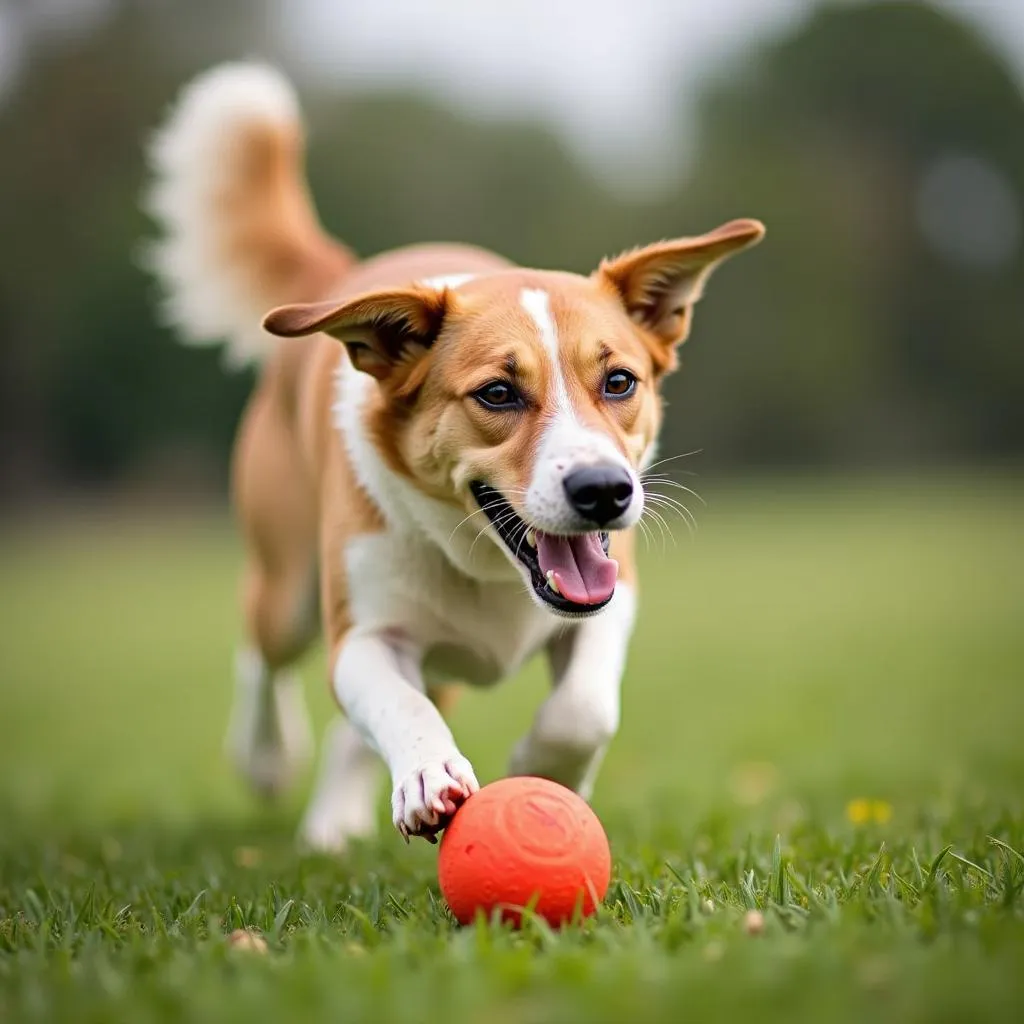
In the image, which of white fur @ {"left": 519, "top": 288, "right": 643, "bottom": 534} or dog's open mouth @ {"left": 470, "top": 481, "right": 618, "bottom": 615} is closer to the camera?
white fur @ {"left": 519, "top": 288, "right": 643, "bottom": 534}

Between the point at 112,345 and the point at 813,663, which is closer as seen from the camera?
the point at 813,663

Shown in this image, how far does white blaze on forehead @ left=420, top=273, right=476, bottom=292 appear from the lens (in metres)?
4.40

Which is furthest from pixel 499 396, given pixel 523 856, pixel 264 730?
pixel 264 730

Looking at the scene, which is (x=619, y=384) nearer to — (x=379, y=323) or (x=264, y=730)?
(x=379, y=323)

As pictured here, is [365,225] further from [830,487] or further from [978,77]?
[978,77]

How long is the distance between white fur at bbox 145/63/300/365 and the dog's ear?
2.51 metres

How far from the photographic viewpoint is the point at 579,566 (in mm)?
3840

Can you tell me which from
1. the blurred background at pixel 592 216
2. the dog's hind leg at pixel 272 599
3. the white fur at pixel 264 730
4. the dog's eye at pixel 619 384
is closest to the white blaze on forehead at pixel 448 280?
the dog's eye at pixel 619 384

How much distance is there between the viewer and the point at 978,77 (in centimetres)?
4366

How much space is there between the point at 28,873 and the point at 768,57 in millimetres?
42299

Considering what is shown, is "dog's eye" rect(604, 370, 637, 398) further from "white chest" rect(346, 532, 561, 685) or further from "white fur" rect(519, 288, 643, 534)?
"white chest" rect(346, 532, 561, 685)

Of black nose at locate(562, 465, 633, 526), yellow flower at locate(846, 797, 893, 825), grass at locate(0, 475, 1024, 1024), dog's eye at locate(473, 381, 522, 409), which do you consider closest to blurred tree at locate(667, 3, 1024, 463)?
grass at locate(0, 475, 1024, 1024)

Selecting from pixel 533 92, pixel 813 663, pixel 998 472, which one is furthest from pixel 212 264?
pixel 533 92

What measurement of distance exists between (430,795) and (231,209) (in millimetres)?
4011
